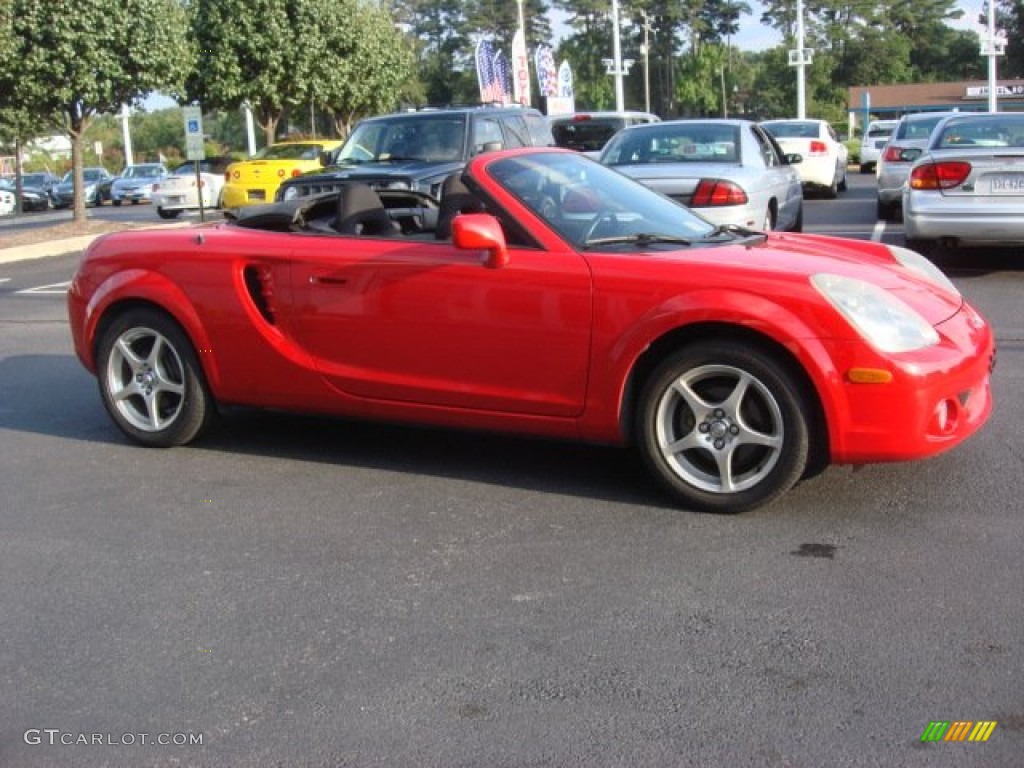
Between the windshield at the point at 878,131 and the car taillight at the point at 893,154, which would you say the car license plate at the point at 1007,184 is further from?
the windshield at the point at 878,131

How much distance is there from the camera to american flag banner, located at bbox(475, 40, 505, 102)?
108 ft

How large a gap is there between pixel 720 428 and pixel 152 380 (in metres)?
2.86

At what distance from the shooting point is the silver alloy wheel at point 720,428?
15.0ft

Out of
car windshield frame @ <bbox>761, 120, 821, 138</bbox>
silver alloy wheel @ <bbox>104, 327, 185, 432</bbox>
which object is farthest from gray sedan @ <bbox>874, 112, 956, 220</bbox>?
silver alloy wheel @ <bbox>104, 327, 185, 432</bbox>

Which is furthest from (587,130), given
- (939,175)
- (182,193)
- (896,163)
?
(182,193)

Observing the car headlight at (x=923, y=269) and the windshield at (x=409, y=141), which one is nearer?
the car headlight at (x=923, y=269)

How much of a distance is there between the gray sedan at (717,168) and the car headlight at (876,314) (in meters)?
5.28

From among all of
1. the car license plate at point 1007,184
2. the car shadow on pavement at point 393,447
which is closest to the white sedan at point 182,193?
the car license plate at point 1007,184

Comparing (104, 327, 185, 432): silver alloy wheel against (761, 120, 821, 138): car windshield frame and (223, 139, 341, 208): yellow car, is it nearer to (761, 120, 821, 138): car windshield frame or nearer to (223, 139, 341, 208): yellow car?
(223, 139, 341, 208): yellow car

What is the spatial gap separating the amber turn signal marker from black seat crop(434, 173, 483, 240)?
5.99 ft

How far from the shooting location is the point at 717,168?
34.6ft

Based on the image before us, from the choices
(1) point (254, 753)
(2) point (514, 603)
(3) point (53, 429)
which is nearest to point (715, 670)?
(2) point (514, 603)

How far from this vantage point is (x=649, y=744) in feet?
9.77

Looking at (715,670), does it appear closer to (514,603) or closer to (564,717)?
(564,717)
